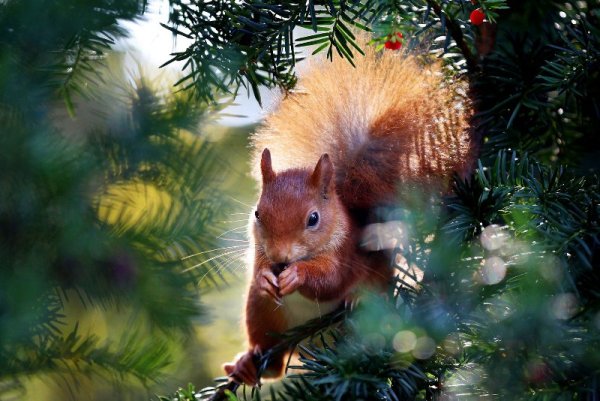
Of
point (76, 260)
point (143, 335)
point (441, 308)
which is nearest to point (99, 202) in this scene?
point (76, 260)

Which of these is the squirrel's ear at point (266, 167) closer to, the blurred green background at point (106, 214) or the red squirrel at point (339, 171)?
the red squirrel at point (339, 171)

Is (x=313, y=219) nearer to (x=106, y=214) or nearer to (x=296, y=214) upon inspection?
(x=296, y=214)

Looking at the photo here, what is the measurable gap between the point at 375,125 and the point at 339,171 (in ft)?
0.43

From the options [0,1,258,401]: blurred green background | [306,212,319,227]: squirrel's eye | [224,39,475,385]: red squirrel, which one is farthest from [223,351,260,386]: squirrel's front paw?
[306,212,319,227]: squirrel's eye

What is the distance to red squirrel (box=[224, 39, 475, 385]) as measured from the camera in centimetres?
111

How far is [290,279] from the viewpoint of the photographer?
3.55 feet

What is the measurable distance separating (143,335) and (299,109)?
57cm

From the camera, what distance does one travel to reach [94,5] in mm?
1135

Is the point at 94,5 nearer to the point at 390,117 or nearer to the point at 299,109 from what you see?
the point at 299,109

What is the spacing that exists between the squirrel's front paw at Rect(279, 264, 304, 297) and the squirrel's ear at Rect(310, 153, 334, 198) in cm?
15

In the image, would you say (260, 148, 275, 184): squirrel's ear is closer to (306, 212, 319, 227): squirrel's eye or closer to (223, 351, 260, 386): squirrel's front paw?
(306, 212, 319, 227): squirrel's eye

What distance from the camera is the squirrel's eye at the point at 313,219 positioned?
1175 mm

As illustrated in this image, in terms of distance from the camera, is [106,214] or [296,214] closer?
[296,214]

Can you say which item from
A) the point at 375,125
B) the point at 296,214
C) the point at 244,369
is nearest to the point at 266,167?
the point at 296,214
